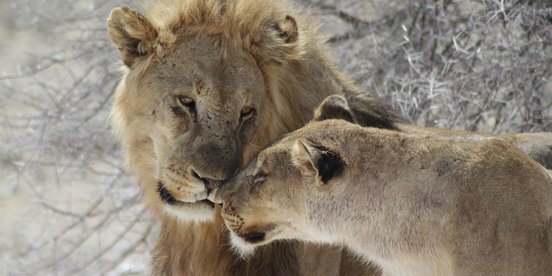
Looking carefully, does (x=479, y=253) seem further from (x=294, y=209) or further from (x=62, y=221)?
(x=62, y=221)

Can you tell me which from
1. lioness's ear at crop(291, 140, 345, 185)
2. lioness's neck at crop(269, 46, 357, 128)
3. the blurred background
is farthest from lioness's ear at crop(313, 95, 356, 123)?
the blurred background

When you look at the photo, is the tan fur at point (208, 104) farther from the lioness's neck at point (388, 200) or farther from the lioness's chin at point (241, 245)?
the lioness's neck at point (388, 200)

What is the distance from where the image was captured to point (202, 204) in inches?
159

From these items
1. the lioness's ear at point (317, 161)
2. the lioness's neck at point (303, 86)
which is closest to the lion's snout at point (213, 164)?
Answer: the lioness's ear at point (317, 161)

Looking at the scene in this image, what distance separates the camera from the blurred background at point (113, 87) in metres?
6.61

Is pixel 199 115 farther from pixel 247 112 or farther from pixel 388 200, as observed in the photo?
pixel 388 200

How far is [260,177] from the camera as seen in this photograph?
158 inches

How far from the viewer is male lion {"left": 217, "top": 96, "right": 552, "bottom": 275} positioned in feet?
12.3

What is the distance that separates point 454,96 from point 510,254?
9.74 ft

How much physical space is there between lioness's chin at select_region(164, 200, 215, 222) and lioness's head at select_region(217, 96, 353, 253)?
6cm

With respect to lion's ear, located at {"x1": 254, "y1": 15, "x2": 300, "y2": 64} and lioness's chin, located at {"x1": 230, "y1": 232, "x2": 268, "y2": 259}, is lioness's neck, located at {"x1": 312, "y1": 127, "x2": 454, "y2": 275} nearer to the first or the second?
lioness's chin, located at {"x1": 230, "y1": 232, "x2": 268, "y2": 259}

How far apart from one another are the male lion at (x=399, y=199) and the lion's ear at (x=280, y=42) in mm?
425

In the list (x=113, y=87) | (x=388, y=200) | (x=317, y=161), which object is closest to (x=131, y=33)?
(x=317, y=161)

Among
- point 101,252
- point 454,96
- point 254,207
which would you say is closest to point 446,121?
point 454,96
